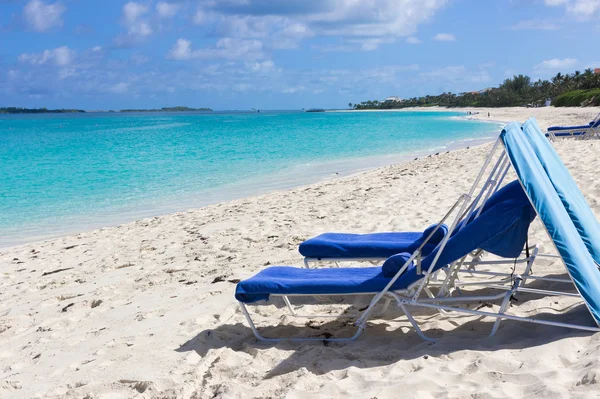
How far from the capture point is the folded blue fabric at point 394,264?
366 cm

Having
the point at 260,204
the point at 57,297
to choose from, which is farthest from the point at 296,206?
the point at 57,297

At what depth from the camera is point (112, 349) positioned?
→ 3881 mm

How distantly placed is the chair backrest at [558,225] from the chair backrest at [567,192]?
241 mm

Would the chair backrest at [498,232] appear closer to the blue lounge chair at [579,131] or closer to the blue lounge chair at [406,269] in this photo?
the blue lounge chair at [406,269]

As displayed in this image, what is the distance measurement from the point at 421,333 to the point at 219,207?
7.21m

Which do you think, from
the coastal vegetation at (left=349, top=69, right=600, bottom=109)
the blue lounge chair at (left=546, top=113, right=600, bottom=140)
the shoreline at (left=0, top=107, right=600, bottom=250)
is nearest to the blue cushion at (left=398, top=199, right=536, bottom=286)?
the shoreline at (left=0, top=107, right=600, bottom=250)

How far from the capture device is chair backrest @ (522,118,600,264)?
360 centimetres

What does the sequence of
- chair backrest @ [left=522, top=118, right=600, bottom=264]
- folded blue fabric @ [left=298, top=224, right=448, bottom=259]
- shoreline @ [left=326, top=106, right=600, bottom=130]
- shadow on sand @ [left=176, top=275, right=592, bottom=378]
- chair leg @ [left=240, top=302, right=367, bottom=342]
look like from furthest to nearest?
shoreline @ [left=326, top=106, right=600, bottom=130], folded blue fabric @ [left=298, top=224, right=448, bottom=259], chair leg @ [left=240, top=302, right=367, bottom=342], chair backrest @ [left=522, top=118, right=600, bottom=264], shadow on sand @ [left=176, top=275, right=592, bottom=378]

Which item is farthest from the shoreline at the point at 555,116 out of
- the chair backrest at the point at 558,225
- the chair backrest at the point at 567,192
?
the chair backrest at the point at 558,225

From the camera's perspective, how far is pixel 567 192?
378 centimetres

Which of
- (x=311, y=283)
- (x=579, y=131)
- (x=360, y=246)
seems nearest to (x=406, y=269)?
(x=311, y=283)

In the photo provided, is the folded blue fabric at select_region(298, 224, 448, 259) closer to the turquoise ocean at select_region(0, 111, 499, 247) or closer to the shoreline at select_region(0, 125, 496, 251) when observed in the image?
the shoreline at select_region(0, 125, 496, 251)

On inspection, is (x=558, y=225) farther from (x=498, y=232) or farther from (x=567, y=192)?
(x=567, y=192)

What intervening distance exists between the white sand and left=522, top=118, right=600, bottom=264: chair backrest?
1.44 feet
